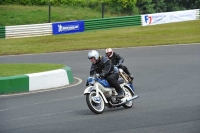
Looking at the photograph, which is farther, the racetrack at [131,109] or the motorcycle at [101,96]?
the motorcycle at [101,96]

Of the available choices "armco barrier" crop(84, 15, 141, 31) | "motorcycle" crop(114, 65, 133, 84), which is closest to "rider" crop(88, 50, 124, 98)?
"motorcycle" crop(114, 65, 133, 84)

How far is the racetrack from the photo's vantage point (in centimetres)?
1023

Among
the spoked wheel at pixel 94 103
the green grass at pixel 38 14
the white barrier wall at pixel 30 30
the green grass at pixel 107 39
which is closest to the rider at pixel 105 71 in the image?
the spoked wheel at pixel 94 103

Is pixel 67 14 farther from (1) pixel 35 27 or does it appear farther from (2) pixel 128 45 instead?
(2) pixel 128 45

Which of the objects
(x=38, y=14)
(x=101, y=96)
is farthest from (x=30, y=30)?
(x=101, y=96)

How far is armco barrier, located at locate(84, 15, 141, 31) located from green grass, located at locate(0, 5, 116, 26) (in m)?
5.25

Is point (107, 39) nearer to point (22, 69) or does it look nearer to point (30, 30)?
point (30, 30)

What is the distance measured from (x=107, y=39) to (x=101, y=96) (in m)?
23.9

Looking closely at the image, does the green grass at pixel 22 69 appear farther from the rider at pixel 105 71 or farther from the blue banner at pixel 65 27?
the blue banner at pixel 65 27

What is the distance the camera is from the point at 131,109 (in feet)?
42.1

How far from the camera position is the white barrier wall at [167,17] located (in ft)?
142

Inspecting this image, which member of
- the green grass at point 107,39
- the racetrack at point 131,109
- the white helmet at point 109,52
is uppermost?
the white helmet at point 109,52

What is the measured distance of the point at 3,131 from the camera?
10.1 metres

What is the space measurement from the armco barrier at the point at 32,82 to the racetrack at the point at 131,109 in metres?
0.54
